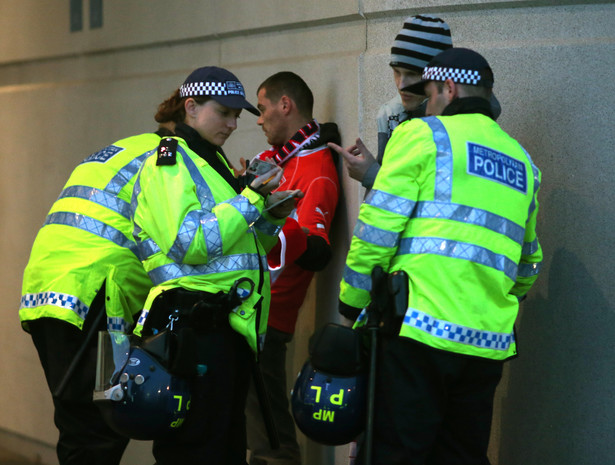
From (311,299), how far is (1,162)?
359 centimetres

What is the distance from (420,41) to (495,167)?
0.97 metres

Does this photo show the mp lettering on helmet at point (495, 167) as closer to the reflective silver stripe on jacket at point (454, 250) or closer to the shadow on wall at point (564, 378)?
the reflective silver stripe on jacket at point (454, 250)

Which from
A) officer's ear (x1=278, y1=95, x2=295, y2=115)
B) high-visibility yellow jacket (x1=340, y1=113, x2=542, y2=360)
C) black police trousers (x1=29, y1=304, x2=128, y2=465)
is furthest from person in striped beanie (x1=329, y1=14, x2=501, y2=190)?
black police trousers (x1=29, y1=304, x2=128, y2=465)

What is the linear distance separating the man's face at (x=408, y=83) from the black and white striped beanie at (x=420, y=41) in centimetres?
3

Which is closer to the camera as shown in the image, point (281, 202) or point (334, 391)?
point (334, 391)

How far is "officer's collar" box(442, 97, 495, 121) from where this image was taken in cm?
314

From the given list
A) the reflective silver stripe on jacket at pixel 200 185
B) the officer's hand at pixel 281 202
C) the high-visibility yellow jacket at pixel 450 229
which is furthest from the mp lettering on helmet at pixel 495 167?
the reflective silver stripe on jacket at pixel 200 185

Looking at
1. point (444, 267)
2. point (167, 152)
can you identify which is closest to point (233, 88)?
point (167, 152)

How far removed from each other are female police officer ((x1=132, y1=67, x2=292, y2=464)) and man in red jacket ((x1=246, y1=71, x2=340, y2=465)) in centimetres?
93

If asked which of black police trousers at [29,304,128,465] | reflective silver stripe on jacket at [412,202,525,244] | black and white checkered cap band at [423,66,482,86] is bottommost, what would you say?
black police trousers at [29,304,128,465]

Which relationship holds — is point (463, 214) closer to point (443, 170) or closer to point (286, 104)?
point (443, 170)

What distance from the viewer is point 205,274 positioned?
10.7 ft

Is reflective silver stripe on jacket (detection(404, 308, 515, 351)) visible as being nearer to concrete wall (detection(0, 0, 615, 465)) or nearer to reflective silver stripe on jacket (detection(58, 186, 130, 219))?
concrete wall (detection(0, 0, 615, 465))

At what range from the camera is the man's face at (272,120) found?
4.61 m
